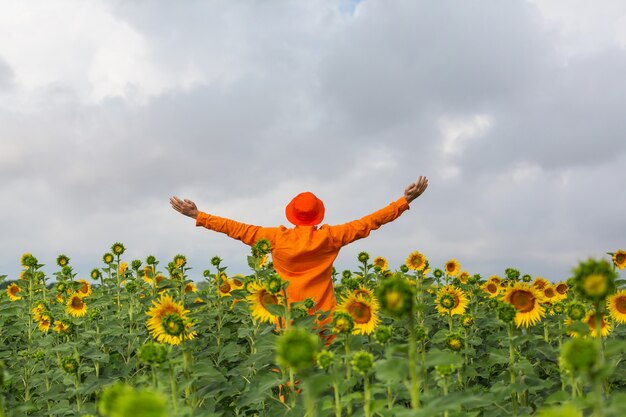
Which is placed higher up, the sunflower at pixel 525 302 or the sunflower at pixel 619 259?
the sunflower at pixel 619 259

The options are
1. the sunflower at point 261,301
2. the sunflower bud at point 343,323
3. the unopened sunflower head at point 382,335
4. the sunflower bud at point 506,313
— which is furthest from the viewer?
the sunflower at point 261,301

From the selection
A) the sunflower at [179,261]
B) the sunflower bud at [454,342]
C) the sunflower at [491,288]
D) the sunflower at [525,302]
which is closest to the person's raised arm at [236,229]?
the sunflower at [179,261]

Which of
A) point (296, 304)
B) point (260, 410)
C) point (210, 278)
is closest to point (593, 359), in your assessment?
point (296, 304)

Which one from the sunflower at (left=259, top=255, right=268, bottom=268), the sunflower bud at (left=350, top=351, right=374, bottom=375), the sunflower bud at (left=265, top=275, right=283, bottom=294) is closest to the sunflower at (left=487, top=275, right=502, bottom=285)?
the sunflower at (left=259, top=255, right=268, bottom=268)

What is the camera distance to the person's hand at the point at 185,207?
7988 mm

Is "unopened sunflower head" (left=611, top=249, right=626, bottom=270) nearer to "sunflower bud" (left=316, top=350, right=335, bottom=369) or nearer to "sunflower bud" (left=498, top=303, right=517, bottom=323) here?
"sunflower bud" (left=498, top=303, right=517, bottom=323)

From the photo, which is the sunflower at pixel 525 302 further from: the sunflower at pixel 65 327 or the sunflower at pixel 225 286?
the sunflower at pixel 225 286

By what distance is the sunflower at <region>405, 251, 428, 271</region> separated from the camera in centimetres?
1028

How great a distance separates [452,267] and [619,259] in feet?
11.4

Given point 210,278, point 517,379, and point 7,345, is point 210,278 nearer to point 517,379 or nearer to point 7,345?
point 7,345

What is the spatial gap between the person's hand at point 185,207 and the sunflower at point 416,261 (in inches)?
162

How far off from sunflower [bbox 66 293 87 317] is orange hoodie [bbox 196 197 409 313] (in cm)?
237

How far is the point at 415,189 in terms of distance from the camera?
25.8ft

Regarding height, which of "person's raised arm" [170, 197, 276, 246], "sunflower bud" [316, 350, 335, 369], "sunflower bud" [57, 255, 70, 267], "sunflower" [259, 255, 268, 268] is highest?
"sunflower bud" [57, 255, 70, 267]
